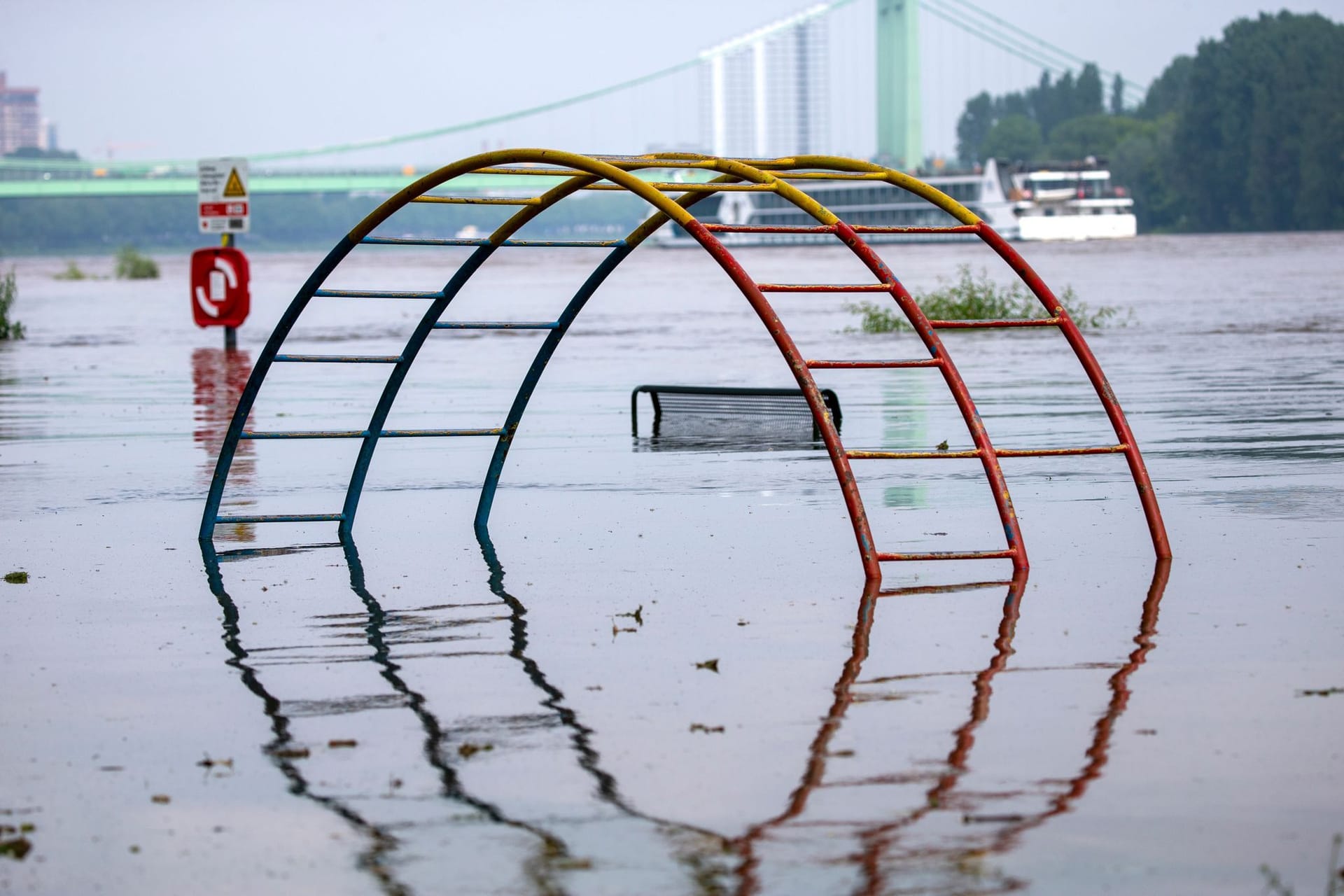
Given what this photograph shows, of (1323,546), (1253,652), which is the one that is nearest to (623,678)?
(1253,652)

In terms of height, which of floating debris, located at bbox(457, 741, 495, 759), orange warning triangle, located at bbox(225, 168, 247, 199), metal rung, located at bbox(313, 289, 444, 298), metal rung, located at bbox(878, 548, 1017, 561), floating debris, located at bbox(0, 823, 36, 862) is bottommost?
floating debris, located at bbox(457, 741, 495, 759)

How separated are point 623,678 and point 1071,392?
12.0m

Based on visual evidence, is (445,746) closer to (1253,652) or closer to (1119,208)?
(1253,652)

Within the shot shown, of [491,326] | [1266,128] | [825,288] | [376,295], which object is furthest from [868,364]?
[1266,128]

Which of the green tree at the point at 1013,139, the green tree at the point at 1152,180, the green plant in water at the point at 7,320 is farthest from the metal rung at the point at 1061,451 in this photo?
the green tree at the point at 1013,139

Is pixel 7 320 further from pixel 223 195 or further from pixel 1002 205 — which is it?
pixel 1002 205

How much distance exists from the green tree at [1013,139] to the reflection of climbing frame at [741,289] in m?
177

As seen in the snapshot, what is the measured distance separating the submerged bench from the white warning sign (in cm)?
789

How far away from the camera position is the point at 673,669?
6.18 metres

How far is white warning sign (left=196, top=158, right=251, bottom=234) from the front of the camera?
22031mm

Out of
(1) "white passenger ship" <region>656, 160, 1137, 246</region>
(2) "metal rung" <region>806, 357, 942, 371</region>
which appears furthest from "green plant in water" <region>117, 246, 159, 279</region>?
(2) "metal rung" <region>806, 357, 942, 371</region>

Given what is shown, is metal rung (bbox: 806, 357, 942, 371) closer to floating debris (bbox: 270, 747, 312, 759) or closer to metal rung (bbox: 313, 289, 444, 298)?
metal rung (bbox: 313, 289, 444, 298)

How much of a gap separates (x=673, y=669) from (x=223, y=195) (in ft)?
55.7

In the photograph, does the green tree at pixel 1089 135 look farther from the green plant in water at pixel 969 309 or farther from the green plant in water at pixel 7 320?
the green plant in water at pixel 7 320
